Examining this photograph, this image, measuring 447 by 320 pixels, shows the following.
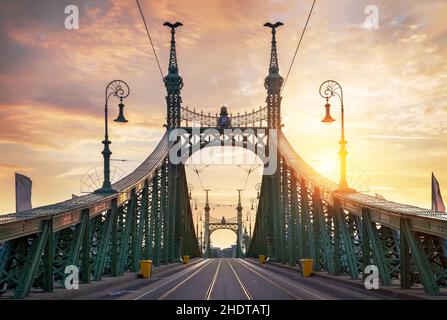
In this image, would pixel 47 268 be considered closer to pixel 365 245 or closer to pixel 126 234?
pixel 365 245

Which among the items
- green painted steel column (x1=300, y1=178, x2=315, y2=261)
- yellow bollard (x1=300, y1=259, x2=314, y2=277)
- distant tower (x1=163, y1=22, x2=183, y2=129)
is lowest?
yellow bollard (x1=300, y1=259, x2=314, y2=277)

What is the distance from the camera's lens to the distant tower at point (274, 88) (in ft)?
208

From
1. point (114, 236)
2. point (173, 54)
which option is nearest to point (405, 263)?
point (114, 236)

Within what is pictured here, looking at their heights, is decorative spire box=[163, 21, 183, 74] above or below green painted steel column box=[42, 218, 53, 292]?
above

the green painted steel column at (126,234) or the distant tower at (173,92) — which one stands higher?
the distant tower at (173,92)

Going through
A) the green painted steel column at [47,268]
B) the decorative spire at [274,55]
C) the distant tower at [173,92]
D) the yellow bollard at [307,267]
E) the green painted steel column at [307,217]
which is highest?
the decorative spire at [274,55]

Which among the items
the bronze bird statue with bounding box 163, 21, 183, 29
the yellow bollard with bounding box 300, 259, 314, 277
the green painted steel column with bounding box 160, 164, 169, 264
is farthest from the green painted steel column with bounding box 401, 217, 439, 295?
the bronze bird statue with bounding box 163, 21, 183, 29

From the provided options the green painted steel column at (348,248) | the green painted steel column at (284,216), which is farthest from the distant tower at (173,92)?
the green painted steel column at (348,248)

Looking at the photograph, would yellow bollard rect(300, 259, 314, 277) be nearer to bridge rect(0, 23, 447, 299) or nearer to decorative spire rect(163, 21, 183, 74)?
bridge rect(0, 23, 447, 299)

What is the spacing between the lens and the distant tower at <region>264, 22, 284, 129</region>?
6334 cm

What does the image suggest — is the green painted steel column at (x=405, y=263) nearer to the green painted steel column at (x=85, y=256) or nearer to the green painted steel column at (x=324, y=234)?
the green painted steel column at (x=324, y=234)

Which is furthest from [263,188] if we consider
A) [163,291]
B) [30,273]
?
[30,273]

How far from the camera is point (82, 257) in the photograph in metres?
27.6

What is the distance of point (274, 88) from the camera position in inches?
2517
